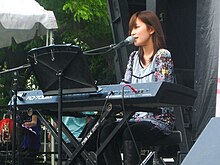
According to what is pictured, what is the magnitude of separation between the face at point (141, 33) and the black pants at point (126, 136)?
673mm

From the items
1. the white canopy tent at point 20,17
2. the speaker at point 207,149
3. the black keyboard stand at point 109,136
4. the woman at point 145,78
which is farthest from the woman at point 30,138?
the speaker at point 207,149

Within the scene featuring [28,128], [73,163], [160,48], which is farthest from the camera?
[28,128]

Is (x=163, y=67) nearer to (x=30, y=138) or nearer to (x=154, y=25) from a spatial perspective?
(x=154, y=25)

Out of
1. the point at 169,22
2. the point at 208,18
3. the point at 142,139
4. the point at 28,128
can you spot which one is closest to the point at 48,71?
the point at 142,139

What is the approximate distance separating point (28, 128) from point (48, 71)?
4.05m

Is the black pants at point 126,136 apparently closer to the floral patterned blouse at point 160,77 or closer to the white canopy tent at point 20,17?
the floral patterned blouse at point 160,77

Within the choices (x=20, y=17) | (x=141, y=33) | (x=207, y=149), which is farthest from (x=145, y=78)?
(x=20, y=17)

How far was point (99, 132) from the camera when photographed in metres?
3.85

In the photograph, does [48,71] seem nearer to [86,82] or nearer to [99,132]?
[86,82]

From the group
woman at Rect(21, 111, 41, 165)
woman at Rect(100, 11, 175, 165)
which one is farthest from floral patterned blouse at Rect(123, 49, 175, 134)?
woman at Rect(21, 111, 41, 165)

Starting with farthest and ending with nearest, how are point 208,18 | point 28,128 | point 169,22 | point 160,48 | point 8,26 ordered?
1. point 28,128
2. point 169,22
3. point 8,26
4. point 208,18
5. point 160,48

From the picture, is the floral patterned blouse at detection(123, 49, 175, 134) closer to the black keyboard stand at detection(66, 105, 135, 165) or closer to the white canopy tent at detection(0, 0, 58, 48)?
the black keyboard stand at detection(66, 105, 135, 165)

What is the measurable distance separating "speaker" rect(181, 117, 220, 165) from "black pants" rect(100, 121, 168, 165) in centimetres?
171

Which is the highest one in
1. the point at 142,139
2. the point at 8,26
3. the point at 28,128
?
the point at 8,26
